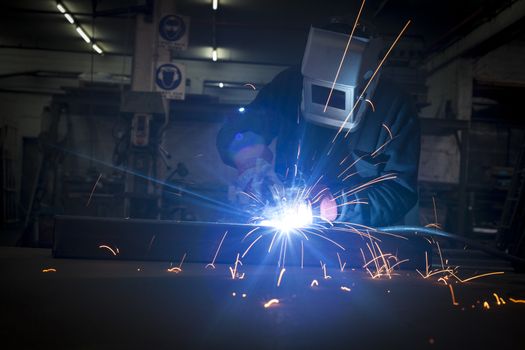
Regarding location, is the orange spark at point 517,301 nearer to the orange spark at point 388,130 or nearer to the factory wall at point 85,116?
the orange spark at point 388,130

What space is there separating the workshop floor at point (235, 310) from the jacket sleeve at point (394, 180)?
1.44 feet

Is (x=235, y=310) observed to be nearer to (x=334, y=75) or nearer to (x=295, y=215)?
(x=295, y=215)

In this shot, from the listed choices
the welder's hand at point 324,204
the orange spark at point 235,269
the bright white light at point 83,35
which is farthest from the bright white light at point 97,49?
the orange spark at point 235,269

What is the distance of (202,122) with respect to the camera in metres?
8.09

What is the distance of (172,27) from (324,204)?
11.4ft

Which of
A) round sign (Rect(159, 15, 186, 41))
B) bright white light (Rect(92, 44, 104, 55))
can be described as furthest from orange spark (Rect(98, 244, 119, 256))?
bright white light (Rect(92, 44, 104, 55))

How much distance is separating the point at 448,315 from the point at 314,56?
88 centimetres

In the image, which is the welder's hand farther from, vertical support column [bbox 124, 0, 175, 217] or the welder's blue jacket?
vertical support column [bbox 124, 0, 175, 217]

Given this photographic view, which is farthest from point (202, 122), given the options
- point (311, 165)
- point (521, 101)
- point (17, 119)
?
point (311, 165)

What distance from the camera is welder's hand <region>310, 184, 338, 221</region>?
1576mm

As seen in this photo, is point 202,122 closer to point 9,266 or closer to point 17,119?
point 17,119

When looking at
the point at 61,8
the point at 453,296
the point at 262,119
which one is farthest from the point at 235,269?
the point at 61,8

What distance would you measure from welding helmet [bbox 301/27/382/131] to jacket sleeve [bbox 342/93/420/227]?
0.26 metres

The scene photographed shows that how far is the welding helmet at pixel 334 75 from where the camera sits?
1.45 meters
